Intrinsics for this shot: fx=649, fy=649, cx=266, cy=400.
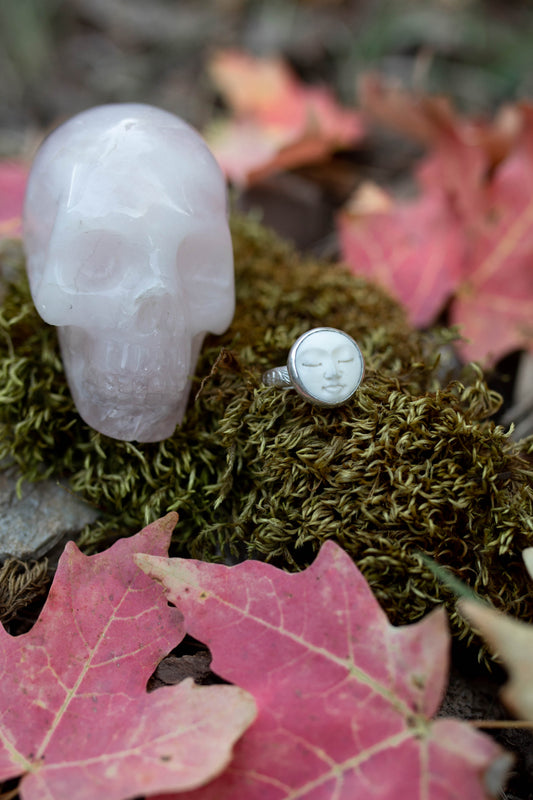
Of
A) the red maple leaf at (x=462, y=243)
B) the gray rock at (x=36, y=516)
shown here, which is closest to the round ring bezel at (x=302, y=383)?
the gray rock at (x=36, y=516)

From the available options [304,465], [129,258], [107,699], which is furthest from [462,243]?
[107,699]

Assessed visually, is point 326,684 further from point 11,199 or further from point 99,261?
point 11,199

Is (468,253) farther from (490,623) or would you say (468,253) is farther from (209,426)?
(490,623)

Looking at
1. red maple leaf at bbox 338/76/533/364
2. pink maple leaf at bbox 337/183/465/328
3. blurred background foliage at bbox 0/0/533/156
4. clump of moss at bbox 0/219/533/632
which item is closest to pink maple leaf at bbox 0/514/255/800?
clump of moss at bbox 0/219/533/632

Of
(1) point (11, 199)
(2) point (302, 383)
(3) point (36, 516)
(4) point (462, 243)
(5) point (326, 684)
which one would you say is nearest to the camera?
(5) point (326, 684)

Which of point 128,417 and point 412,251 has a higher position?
point 412,251

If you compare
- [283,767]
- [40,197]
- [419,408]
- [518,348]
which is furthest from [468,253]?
[283,767]
